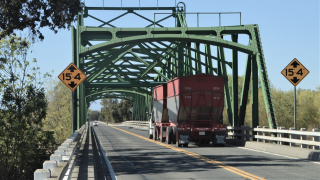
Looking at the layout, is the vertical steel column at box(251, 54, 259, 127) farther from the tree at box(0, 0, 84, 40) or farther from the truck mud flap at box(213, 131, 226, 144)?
the tree at box(0, 0, 84, 40)

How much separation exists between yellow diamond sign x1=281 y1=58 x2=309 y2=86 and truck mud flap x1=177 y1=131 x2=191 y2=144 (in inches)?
237

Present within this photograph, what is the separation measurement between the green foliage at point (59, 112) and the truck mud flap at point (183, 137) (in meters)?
51.5

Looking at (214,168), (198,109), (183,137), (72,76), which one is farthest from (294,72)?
(72,76)

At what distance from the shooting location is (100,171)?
11008 millimetres

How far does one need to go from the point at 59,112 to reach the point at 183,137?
54947 millimetres

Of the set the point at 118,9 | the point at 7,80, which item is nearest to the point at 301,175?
the point at 7,80

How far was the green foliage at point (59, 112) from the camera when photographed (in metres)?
69.1

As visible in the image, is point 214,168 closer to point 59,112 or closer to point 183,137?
point 183,137

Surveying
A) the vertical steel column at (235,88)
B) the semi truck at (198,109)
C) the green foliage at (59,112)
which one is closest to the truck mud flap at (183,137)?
the semi truck at (198,109)

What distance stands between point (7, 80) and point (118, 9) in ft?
32.2

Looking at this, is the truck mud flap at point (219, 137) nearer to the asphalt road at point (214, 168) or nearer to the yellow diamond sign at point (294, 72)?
the yellow diamond sign at point (294, 72)

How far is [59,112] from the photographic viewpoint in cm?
7062


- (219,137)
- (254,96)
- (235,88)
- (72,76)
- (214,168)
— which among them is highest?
(72,76)

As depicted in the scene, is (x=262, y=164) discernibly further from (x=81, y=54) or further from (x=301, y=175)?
(x=81, y=54)
